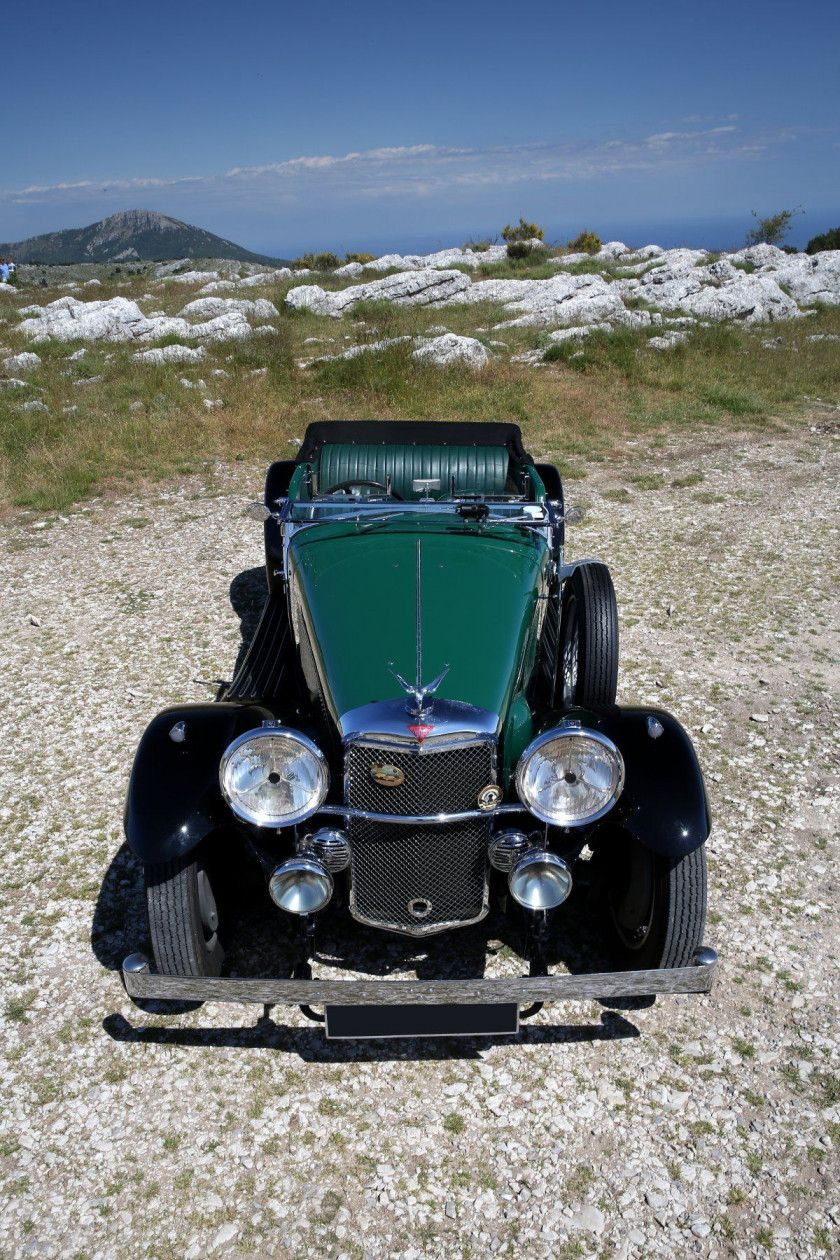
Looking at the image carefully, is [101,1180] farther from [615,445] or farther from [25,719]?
[615,445]

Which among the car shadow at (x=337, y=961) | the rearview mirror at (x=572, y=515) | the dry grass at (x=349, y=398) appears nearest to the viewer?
the car shadow at (x=337, y=961)

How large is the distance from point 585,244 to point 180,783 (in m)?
35.5

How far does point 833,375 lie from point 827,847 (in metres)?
12.5

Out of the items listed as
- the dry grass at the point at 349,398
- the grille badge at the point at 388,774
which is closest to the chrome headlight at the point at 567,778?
the grille badge at the point at 388,774

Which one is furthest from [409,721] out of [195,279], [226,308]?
[195,279]

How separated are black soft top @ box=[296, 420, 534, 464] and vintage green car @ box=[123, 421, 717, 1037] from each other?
2.06 m

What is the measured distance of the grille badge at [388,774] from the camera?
8.61 feet

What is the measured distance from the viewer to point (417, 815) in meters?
2.66

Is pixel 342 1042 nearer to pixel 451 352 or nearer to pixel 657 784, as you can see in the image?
pixel 657 784

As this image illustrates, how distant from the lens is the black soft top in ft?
18.0

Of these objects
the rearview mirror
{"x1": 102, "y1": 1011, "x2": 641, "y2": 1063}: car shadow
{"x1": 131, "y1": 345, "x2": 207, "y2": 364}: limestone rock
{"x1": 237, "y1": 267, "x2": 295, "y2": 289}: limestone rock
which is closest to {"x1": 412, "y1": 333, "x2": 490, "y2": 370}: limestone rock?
{"x1": 131, "y1": 345, "x2": 207, "y2": 364}: limestone rock

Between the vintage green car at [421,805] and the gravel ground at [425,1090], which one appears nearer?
the gravel ground at [425,1090]

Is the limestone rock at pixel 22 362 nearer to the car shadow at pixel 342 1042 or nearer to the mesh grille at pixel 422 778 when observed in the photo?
the car shadow at pixel 342 1042

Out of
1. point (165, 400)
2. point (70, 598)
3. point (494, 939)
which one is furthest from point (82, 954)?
point (165, 400)
